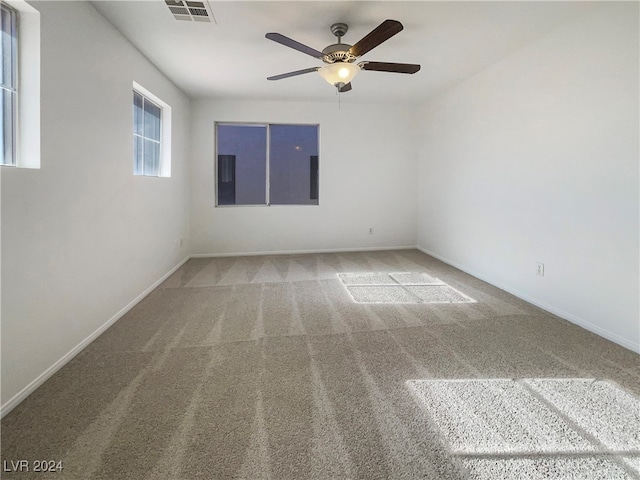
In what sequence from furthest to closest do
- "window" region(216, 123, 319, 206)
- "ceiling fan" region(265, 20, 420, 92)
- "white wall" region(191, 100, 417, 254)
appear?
"window" region(216, 123, 319, 206) → "white wall" region(191, 100, 417, 254) → "ceiling fan" region(265, 20, 420, 92)

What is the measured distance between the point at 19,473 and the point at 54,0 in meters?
2.56

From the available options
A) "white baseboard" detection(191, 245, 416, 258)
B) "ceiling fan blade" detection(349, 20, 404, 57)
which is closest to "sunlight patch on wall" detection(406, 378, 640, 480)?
"ceiling fan blade" detection(349, 20, 404, 57)

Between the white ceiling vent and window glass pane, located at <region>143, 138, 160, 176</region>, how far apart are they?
1.55 m

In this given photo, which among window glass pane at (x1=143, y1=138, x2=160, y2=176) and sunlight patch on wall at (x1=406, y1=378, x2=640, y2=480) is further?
window glass pane at (x1=143, y1=138, x2=160, y2=176)

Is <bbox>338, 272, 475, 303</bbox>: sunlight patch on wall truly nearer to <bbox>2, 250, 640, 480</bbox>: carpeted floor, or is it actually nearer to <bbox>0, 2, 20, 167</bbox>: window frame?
<bbox>2, 250, 640, 480</bbox>: carpeted floor

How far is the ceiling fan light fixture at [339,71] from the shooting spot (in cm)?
286

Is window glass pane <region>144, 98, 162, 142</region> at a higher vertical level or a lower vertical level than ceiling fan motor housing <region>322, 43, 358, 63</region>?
lower

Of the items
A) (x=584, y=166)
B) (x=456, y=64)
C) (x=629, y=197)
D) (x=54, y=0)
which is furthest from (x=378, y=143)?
(x=54, y=0)

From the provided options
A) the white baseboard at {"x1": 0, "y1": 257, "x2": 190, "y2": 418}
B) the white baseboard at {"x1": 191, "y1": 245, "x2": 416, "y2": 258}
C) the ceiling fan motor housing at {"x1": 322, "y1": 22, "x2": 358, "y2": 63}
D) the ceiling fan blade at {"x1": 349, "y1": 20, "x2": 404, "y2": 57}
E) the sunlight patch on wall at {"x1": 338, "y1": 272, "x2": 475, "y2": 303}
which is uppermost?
the ceiling fan motor housing at {"x1": 322, "y1": 22, "x2": 358, "y2": 63}

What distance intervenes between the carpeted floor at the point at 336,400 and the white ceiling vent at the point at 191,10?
2.48 metres

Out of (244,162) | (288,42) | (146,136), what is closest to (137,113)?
(146,136)

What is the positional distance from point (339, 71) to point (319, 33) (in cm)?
45

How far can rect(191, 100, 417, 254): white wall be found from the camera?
5.52 m

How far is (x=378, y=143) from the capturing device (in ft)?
19.4
